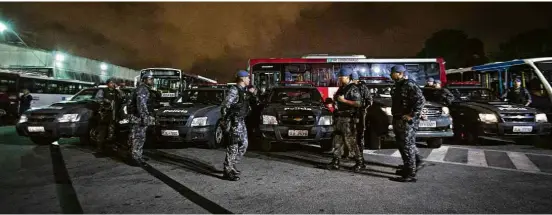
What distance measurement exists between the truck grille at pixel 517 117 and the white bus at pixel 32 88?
20.8m

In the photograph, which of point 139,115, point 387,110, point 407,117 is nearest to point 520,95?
A: point 387,110

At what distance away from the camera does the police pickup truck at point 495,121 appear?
838 centimetres

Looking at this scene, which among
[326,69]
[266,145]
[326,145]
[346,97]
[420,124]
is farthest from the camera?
[326,69]

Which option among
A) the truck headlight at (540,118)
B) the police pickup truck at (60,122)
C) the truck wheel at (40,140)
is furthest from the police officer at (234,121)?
the truck headlight at (540,118)

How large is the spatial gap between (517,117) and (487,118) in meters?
0.69

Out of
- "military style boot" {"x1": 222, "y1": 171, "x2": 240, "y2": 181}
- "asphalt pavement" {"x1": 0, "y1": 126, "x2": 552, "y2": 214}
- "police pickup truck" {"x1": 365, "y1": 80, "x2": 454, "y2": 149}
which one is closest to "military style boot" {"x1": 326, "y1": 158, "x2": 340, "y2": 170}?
"asphalt pavement" {"x1": 0, "y1": 126, "x2": 552, "y2": 214}

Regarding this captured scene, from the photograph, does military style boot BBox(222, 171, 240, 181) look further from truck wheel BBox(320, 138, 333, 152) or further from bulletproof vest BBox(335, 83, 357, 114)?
truck wheel BBox(320, 138, 333, 152)

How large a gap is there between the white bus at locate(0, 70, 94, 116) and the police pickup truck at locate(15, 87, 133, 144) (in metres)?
11.3

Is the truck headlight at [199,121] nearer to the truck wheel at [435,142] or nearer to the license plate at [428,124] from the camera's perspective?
the license plate at [428,124]

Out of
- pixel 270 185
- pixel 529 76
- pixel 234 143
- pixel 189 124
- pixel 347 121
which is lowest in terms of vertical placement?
pixel 270 185

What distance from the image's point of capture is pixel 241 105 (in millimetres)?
5184

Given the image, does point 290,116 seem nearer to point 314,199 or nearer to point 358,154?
point 358,154

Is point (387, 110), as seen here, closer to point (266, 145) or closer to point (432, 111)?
point (432, 111)

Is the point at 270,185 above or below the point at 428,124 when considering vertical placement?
below
